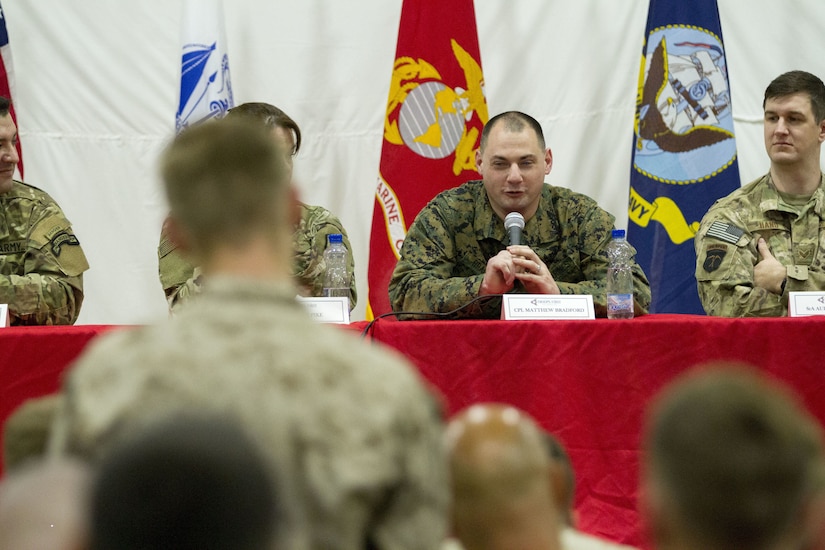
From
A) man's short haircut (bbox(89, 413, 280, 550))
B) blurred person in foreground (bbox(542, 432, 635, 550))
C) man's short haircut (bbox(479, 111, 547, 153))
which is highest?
man's short haircut (bbox(479, 111, 547, 153))

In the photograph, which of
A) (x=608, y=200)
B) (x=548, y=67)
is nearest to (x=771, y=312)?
(x=608, y=200)

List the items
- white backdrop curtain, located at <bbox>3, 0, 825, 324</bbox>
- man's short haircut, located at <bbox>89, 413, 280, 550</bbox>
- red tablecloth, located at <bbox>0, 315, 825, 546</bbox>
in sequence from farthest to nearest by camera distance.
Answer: white backdrop curtain, located at <bbox>3, 0, 825, 324</bbox> < red tablecloth, located at <bbox>0, 315, 825, 546</bbox> < man's short haircut, located at <bbox>89, 413, 280, 550</bbox>

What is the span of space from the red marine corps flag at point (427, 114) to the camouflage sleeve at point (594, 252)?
137 cm

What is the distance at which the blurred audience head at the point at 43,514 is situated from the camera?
0.86 m

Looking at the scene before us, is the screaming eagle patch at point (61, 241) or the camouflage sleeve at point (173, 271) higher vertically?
the screaming eagle patch at point (61, 241)

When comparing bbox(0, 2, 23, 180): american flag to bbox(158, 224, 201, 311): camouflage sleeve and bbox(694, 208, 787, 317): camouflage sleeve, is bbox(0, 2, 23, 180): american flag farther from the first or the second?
bbox(694, 208, 787, 317): camouflage sleeve

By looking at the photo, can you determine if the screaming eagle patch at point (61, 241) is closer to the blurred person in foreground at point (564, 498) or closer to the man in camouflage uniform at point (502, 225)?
the man in camouflage uniform at point (502, 225)

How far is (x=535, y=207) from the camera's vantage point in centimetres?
383

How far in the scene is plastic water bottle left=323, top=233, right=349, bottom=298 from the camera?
366 centimetres

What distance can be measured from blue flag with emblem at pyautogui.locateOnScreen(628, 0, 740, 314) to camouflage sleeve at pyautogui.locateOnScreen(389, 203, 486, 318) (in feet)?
5.08

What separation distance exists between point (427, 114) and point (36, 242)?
201 cm

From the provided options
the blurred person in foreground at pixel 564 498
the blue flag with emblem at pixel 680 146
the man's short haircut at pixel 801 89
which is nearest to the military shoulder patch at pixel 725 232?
the man's short haircut at pixel 801 89

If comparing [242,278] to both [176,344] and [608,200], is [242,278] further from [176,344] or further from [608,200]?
[608,200]

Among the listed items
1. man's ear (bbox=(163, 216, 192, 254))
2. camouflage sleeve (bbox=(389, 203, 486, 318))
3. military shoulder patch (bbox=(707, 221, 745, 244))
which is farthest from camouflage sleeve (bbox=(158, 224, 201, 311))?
man's ear (bbox=(163, 216, 192, 254))
